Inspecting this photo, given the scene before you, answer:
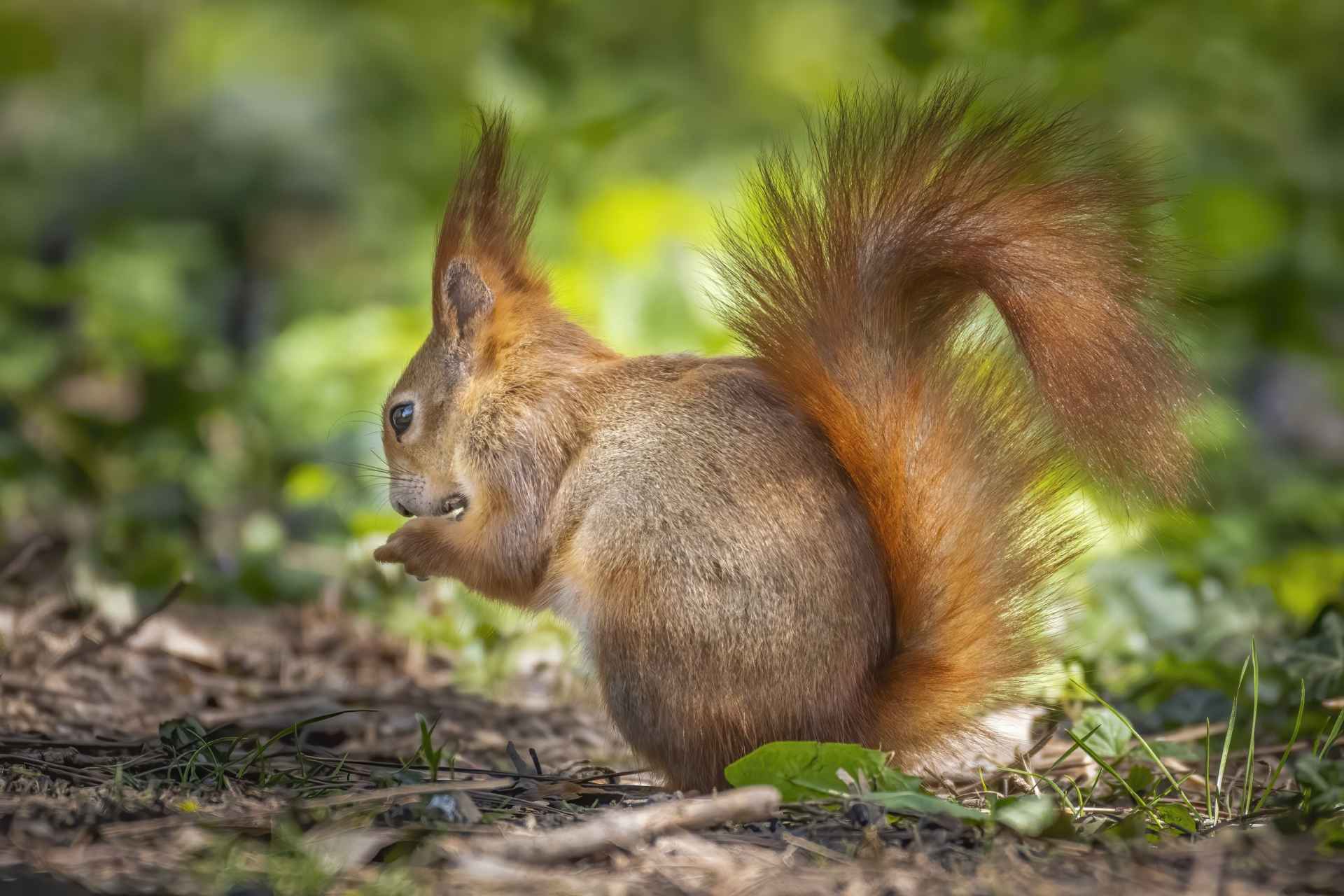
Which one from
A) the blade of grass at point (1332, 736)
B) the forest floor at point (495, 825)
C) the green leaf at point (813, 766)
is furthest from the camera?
the blade of grass at point (1332, 736)

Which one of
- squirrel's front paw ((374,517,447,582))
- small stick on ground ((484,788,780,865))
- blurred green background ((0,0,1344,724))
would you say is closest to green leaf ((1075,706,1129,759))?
blurred green background ((0,0,1344,724))

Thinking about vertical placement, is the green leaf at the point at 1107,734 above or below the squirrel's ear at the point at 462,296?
below

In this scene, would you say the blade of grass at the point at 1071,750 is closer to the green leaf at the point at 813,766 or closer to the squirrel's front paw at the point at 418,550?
the green leaf at the point at 813,766

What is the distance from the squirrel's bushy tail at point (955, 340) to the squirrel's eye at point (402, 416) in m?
0.83

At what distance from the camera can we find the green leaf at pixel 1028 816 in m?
1.86

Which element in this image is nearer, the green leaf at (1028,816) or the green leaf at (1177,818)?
the green leaf at (1028,816)

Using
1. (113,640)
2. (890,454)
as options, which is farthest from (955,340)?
(113,640)

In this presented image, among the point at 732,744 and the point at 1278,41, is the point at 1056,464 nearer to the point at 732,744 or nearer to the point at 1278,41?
the point at 732,744

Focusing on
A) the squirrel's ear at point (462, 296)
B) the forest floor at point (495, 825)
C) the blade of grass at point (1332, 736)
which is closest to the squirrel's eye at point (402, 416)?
the squirrel's ear at point (462, 296)

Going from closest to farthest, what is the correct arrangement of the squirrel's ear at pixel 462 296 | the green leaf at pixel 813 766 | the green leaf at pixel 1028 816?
the green leaf at pixel 1028 816, the green leaf at pixel 813 766, the squirrel's ear at pixel 462 296

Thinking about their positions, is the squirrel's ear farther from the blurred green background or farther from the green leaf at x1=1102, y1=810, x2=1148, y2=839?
the green leaf at x1=1102, y1=810, x2=1148, y2=839

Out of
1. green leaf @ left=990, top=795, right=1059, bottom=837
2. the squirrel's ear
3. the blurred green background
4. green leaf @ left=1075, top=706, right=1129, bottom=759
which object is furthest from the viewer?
the blurred green background

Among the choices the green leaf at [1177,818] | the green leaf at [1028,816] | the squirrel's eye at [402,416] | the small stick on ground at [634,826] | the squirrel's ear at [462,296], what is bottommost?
the green leaf at [1177,818]

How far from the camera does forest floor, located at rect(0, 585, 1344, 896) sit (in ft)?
5.35
